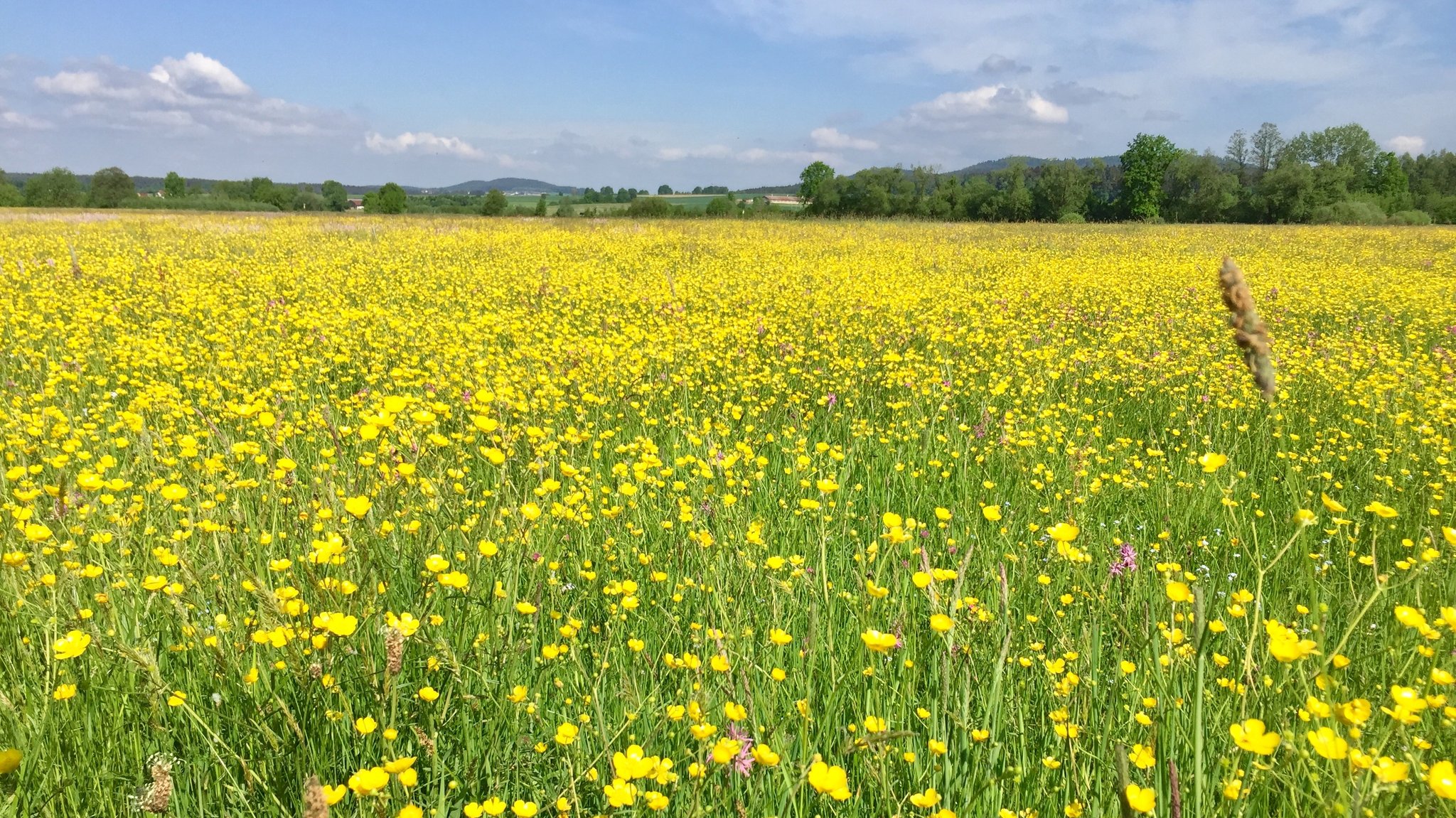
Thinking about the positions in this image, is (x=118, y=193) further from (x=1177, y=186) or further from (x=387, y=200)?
(x=1177, y=186)

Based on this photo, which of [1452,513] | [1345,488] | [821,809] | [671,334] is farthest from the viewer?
[671,334]

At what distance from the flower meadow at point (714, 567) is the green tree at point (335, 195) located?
223 ft

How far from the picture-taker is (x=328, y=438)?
3816 millimetres

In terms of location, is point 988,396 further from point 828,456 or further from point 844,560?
point 844,560

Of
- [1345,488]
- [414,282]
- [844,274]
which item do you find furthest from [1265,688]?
[414,282]

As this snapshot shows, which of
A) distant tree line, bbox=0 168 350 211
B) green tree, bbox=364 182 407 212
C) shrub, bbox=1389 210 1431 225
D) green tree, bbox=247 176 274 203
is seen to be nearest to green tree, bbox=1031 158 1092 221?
shrub, bbox=1389 210 1431 225

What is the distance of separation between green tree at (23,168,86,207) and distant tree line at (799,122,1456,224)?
6978 centimetres

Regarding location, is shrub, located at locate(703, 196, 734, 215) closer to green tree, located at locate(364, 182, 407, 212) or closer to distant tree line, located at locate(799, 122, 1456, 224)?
distant tree line, located at locate(799, 122, 1456, 224)

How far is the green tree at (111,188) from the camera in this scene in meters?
66.3

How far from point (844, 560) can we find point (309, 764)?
181cm

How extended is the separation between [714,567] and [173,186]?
354 ft

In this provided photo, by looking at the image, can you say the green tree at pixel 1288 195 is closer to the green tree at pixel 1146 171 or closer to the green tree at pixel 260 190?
the green tree at pixel 1146 171

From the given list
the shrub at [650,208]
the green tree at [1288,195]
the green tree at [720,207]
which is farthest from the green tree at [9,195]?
the green tree at [1288,195]

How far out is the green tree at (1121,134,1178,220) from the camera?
53.2 metres
